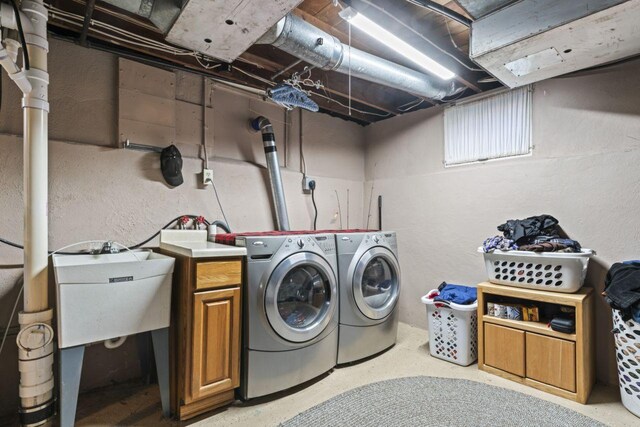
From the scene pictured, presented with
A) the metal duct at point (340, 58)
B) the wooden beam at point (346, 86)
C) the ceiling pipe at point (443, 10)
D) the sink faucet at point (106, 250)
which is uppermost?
the wooden beam at point (346, 86)

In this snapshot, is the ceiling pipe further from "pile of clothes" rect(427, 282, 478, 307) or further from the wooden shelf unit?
"pile of clothes" rect(427, 282, 478, 307)

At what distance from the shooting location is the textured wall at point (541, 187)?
77.7 inches

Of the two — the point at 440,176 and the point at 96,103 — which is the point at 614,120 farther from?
the point at 96,103

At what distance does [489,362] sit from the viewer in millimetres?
2131

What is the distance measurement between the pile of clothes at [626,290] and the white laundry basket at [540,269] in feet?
0.52

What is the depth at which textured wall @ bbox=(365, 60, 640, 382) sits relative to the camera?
1975 millimetres

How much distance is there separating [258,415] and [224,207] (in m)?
1.43

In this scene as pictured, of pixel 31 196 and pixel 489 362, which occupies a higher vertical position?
pixel 31 196

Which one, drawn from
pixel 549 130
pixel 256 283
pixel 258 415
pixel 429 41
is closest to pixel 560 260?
pixel 549 130

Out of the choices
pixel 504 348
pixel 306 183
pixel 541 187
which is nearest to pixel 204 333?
pixel 306 183

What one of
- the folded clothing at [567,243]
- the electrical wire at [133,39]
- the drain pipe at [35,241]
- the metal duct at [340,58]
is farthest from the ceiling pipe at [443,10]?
the drain pipe at [35,241]

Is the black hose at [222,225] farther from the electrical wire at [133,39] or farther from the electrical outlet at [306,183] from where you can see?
the electrical wire at [133,39]

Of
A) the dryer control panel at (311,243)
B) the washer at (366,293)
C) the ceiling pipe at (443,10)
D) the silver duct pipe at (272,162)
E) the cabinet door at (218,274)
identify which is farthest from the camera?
the silver duct pipe at (272,162)

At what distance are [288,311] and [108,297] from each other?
987 mm
